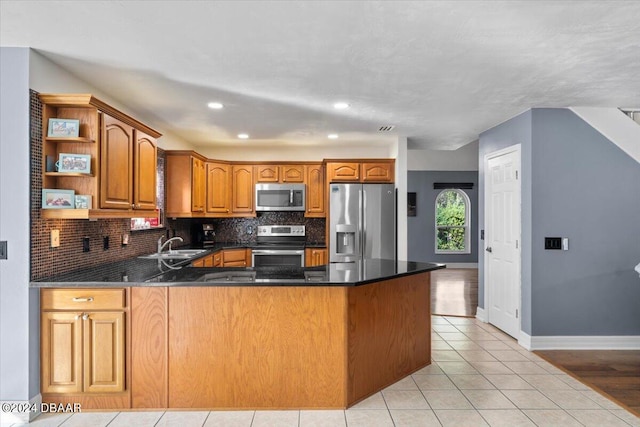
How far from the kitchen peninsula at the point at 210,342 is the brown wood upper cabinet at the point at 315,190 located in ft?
11.0

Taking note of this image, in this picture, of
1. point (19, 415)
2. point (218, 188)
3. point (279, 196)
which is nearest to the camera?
point (19, 415)

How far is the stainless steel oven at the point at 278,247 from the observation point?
5645 millimetres

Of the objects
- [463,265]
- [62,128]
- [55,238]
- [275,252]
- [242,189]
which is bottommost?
[463,265]

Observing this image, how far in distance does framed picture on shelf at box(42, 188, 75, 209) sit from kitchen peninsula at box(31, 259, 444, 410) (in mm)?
508

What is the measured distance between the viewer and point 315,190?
603 cm

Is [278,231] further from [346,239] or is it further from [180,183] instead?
[180,183]

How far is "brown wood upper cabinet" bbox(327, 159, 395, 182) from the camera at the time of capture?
18.5 ft

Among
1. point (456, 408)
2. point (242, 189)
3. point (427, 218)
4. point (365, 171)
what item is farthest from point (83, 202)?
point (427, 218)

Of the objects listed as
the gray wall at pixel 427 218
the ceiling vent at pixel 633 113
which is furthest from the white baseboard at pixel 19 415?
the gray wall at pixel 427 218

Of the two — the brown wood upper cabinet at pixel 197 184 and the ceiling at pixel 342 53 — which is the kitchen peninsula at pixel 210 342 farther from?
the brown wood upper cabinet at pixel 197 184

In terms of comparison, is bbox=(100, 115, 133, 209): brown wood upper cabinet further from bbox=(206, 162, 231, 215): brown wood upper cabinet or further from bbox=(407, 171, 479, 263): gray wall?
bbox=(407, 171, 479, 263): gray wall

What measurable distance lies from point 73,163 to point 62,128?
0.82 feet

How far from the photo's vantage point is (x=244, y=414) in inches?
102

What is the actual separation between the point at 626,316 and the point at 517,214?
4.68ft
